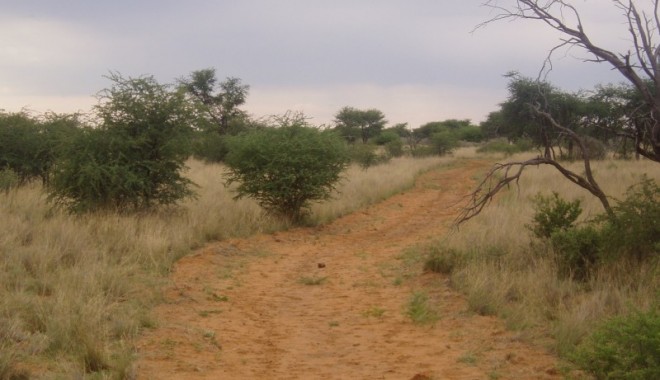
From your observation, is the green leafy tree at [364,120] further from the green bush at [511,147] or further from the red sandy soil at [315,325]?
the red sandy soil at [315,325]

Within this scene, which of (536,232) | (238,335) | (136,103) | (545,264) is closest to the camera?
(238,335)

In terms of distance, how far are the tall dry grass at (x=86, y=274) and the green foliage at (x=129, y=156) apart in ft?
1.93

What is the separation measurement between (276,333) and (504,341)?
7.92ft

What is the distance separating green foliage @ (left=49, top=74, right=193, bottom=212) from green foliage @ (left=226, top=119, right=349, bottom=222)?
155cm

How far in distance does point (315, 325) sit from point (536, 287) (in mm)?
2641

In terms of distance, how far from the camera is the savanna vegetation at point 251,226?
245 inches

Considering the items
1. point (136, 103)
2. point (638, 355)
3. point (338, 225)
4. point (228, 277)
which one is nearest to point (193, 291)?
point (228, 277)

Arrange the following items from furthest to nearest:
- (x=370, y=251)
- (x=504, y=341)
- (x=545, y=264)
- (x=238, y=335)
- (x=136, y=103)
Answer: (x=136, y=103), (x=370, y=251), (x=545, y=264), (x=238, y=335), (x=504, y=341)

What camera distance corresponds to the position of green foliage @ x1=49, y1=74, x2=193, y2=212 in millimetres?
14242

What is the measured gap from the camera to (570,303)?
7.68 meters

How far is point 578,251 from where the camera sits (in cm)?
912

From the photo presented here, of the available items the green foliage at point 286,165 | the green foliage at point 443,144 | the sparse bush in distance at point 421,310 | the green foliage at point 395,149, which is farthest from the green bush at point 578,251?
the green foliage at point 443,144

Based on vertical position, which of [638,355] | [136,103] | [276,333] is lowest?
[276,333]

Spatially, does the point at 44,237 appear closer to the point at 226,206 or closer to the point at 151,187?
the point at 151,187
